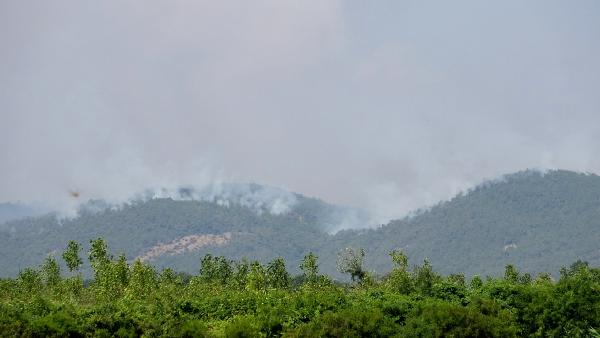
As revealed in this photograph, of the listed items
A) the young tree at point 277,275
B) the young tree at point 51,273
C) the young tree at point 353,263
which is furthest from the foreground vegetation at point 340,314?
the young tree at point 353,263

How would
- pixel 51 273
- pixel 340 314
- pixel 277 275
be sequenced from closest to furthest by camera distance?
pixel 340 314, pixel 51 273, pixel 277 275

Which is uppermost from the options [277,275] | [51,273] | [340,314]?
[51,273]

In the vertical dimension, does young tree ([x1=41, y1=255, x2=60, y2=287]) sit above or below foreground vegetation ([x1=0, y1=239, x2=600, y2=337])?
above

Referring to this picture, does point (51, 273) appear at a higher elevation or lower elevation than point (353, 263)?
lower

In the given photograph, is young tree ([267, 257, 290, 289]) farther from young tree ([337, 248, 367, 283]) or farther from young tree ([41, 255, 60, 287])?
young tree ([41, 255, 60, 287])

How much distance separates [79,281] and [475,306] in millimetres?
43771

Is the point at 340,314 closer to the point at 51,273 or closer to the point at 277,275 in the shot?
the point at 51,273

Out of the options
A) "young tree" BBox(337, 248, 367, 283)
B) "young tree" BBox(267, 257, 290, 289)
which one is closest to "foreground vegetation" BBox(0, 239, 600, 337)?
"young tree" BBox(267, 257, 290, 289)

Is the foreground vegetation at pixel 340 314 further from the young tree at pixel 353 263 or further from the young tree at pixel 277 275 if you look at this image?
the young tree at pixel 353 263

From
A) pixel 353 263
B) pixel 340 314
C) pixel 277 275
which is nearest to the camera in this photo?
pixel 340 314

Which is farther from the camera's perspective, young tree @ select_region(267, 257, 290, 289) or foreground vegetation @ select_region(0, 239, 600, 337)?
young tree @ select_region(267, 257, 290, 289)

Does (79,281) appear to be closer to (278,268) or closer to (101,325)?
(278,268)

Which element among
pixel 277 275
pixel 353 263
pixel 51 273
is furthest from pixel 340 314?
pixel 353 263

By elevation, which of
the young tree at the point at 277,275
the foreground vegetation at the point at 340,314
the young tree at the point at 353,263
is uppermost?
the young tree at the point at 353,263
